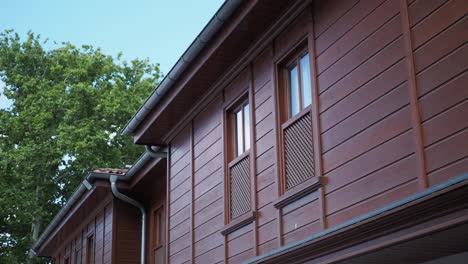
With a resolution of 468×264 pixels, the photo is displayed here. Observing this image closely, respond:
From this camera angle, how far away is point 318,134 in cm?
805

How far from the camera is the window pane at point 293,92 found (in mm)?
9016

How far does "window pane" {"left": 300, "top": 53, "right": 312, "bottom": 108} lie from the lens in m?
8.75

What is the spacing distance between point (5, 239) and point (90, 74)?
27.1ft

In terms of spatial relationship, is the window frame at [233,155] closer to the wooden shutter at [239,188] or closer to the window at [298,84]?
the wooden shutter at [239,188]

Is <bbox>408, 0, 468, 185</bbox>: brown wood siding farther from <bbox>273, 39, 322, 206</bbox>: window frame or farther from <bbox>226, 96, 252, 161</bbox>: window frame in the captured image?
<bbox>226, 96, 252, 161</bbox>: window frame

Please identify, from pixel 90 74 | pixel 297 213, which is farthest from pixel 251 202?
pixel 90 74

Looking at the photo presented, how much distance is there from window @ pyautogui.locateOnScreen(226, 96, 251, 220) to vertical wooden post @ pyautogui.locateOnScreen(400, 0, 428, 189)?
373cm

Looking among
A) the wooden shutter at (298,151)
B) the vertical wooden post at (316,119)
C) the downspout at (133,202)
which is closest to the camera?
the vertical wooden post at (316,119)

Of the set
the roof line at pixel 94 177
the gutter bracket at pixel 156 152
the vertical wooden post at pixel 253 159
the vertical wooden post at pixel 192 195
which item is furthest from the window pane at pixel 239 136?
the roof line at pixel 94 177

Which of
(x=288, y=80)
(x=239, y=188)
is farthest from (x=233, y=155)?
(x=288, y=80)

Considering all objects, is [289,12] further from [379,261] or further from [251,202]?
[379,261]

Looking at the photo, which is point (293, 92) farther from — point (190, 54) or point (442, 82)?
point (442, 82)

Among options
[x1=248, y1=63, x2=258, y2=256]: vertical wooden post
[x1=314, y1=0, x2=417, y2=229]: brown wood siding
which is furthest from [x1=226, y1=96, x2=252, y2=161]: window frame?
[x1=314, y1=0, x2=417, y2=229]: brown wood siding

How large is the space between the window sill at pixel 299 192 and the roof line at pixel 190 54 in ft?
7.50
